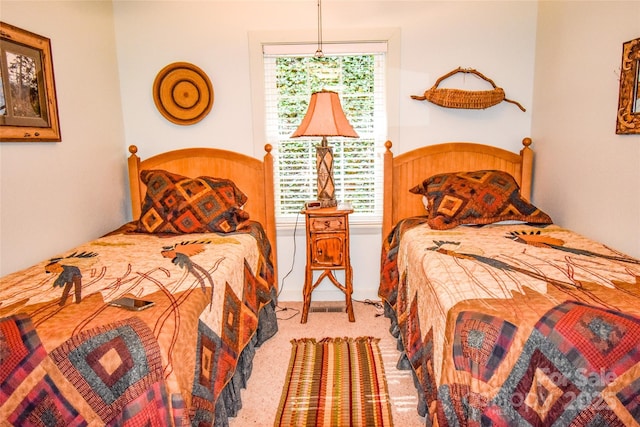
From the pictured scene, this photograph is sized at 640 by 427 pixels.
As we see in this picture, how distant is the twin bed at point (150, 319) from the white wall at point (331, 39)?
597 millimetres

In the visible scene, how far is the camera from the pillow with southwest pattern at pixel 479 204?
253cm

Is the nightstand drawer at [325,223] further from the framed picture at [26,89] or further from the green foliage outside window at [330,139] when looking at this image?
the framed picture at [26,89]

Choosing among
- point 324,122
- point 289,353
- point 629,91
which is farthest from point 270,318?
point 629,91

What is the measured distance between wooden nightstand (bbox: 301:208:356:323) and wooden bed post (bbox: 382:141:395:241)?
0.41 m

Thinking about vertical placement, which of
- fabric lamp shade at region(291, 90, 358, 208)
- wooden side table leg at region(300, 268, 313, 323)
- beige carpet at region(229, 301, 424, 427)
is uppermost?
fabric lamp shade at region(291, 90, 358, 208)

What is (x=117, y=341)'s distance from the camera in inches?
49.0

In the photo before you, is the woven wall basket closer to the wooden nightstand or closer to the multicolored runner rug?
the wooden nightstand

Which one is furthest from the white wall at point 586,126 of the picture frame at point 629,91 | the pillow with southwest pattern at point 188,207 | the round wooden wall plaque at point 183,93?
the round wooden wall plaque at point 183,93

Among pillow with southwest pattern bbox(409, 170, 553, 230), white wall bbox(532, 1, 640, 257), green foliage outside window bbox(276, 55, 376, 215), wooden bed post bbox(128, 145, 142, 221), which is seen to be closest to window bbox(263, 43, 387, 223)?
green foliage outside window bbox(276, 55, 376, 215)

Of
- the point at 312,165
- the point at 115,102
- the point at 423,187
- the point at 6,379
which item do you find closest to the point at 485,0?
the point at 423,187

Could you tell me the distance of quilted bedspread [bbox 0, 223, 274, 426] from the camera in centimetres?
118

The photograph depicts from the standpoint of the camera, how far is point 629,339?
3.94ft

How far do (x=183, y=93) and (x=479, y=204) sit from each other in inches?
86.2

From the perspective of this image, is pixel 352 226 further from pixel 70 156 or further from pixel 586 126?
pixel 70 156
